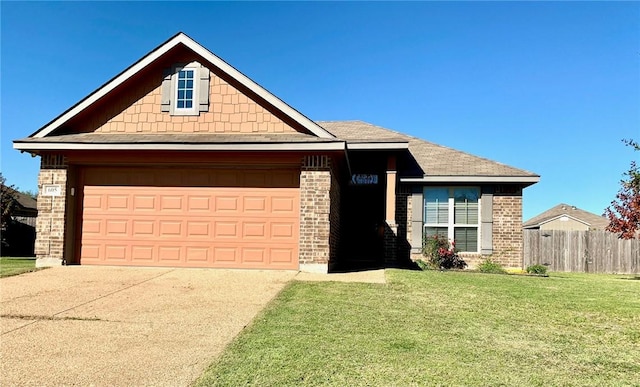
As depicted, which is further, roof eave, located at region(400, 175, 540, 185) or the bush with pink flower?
the bush with pink flower

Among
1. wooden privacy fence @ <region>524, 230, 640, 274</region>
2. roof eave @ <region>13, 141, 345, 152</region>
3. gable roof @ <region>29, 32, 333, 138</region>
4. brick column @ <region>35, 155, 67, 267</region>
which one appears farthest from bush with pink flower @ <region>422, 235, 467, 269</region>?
brick column @ <region>35, 155, 67, 267</region>

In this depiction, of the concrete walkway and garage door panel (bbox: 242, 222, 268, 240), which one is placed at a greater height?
garage door panel (bbox: 242, 222, 268, 240)

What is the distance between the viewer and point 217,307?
714 cm

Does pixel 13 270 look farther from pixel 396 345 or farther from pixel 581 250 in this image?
pixel 581 250

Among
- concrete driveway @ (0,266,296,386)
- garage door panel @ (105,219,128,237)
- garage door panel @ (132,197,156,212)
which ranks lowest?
concrete driveway @ (0,266,296,386)

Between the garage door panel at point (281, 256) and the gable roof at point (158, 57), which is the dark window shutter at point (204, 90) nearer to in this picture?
the gable roof at point (158, 57)

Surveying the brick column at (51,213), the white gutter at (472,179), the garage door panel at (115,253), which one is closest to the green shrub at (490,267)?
the white gutter at (472,179)

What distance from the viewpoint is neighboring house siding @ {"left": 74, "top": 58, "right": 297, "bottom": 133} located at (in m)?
11.6

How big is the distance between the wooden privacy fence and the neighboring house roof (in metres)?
19.0

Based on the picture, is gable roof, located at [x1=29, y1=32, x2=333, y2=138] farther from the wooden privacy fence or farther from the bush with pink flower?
the wooden privacy fence

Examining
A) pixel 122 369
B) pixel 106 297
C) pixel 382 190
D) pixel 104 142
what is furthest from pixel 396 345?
pixel 382 190

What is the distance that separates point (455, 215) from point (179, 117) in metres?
8.70

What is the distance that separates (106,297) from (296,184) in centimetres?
498

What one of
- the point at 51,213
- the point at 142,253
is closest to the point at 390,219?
the point at 142,253
